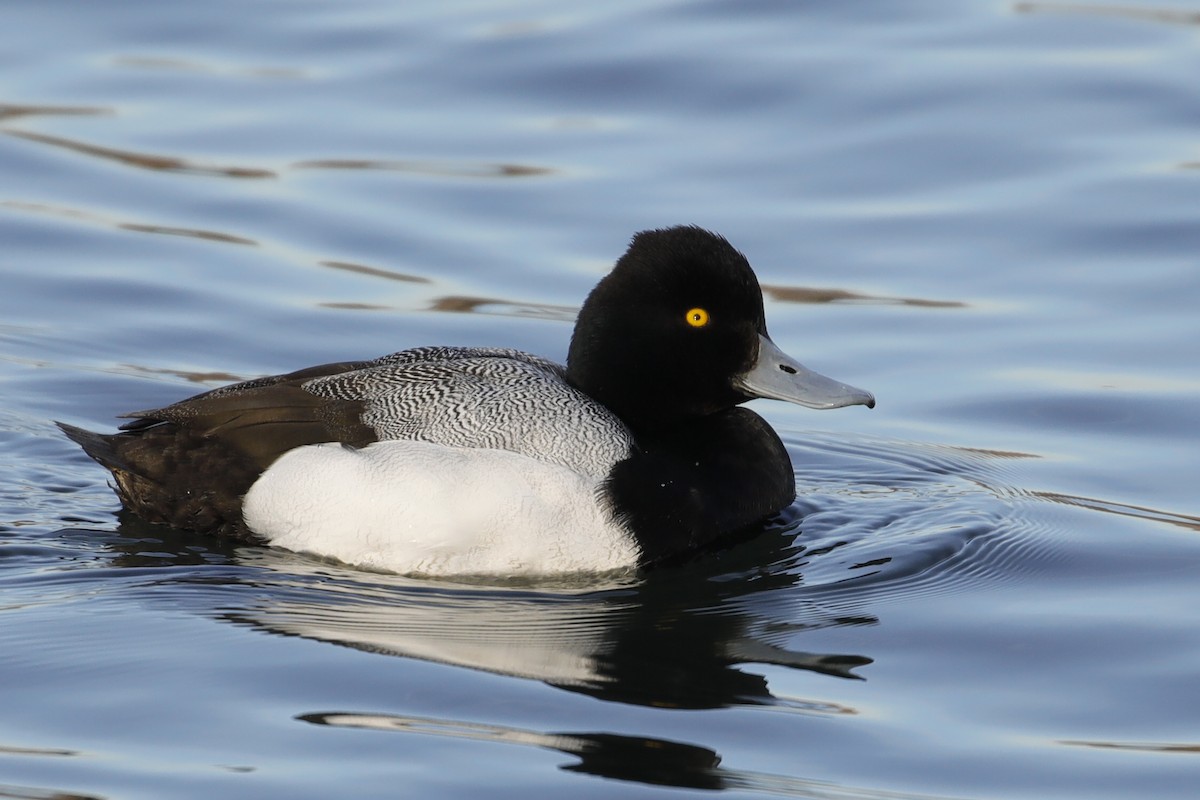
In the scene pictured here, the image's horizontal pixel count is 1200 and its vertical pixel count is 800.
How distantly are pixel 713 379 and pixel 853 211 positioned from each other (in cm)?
407

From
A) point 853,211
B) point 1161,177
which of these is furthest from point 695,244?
point 1161,177

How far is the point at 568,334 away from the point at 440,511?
3251 millimetres

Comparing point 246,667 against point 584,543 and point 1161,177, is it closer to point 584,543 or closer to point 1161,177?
point 584,543

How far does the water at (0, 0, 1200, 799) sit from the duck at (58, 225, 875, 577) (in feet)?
0.54

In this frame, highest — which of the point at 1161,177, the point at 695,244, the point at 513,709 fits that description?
the point at 1161,177

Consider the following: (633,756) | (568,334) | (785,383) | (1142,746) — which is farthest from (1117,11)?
(633,756)

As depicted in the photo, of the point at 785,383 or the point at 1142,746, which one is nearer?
the point at 1142,746

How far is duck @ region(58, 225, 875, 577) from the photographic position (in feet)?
22.3

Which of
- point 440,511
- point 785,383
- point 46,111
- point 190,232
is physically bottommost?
point 440,511

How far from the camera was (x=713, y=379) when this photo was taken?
751 centimetres

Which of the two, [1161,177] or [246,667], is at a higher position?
[1161,177]

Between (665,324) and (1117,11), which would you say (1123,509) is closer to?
(665,324)

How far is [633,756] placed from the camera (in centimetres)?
529

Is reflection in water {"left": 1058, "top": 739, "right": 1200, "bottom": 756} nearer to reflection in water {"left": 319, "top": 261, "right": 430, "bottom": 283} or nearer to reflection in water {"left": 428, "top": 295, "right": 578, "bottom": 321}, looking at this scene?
reflection in water {"left": 428, "top": 295, "right": 578, "bottom": 321}
